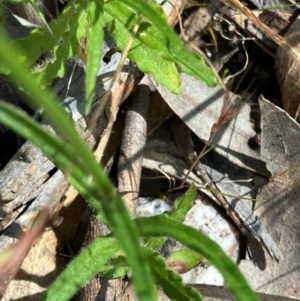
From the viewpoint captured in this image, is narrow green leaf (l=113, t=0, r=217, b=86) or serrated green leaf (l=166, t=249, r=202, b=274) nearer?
narrow green leaf (l=113, t=0, r=217, b=86)

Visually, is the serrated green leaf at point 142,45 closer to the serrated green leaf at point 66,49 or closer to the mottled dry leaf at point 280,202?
the serrated green leaf at point 66,49

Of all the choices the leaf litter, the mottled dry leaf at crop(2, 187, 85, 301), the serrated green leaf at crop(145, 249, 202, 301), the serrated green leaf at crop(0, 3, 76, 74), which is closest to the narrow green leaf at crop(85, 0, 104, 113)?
the serrated green leaf at crop(0, 3, 76, 74)

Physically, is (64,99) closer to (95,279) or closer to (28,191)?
(28,191)

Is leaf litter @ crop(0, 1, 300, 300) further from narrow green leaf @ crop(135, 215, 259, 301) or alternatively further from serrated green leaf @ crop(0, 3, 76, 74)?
narrow green leaf @ crop(135, 215, 259, 301)

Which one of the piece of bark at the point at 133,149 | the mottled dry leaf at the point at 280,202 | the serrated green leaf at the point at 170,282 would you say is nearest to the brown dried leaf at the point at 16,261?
the piece of bark at the point at 133,149

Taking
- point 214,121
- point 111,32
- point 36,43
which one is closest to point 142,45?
point 111,32

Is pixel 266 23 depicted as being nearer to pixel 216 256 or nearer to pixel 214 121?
pixel 214 121

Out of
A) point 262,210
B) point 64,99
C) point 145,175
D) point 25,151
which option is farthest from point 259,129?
point 25,151
